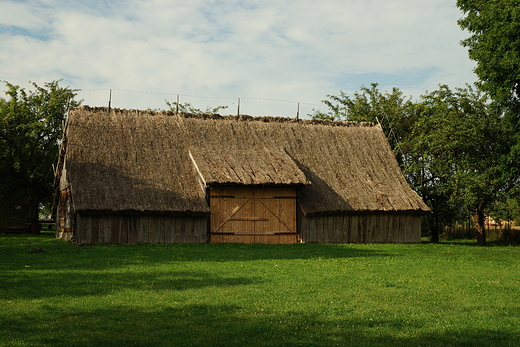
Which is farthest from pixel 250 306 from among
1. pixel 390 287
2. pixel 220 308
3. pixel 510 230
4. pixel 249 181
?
pixel 510 230

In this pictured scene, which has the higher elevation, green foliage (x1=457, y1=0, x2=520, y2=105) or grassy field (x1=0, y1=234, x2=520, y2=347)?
green foliage (x1=457, y1=0, x2=520, y2=105)

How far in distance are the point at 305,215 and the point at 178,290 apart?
17.3 m

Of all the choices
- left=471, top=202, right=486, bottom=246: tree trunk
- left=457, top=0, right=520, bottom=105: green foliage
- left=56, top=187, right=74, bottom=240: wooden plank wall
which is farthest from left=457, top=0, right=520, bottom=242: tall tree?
left=56, top=187, right=74, bottom=240: wooden plank wall

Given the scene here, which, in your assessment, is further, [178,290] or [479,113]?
[479,113]

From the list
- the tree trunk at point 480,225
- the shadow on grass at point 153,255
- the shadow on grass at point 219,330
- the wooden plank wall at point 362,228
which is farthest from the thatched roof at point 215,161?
the shadow on grass at point 219,330

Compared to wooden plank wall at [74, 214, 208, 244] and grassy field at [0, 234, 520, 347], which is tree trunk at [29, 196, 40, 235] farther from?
grassy field at [0, 234, 520, 347]

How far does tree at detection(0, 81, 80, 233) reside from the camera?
3975 centimetres

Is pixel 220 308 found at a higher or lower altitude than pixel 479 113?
lower

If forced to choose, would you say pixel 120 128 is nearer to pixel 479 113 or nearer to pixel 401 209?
pixel 401 209

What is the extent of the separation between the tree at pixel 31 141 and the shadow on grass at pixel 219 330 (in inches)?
1267

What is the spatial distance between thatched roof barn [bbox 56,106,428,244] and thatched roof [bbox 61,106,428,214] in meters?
0.06

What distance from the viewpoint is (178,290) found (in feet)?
40.2

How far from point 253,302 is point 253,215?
1751 centimetres

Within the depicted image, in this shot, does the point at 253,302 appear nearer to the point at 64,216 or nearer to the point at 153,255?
the point at 153,255
